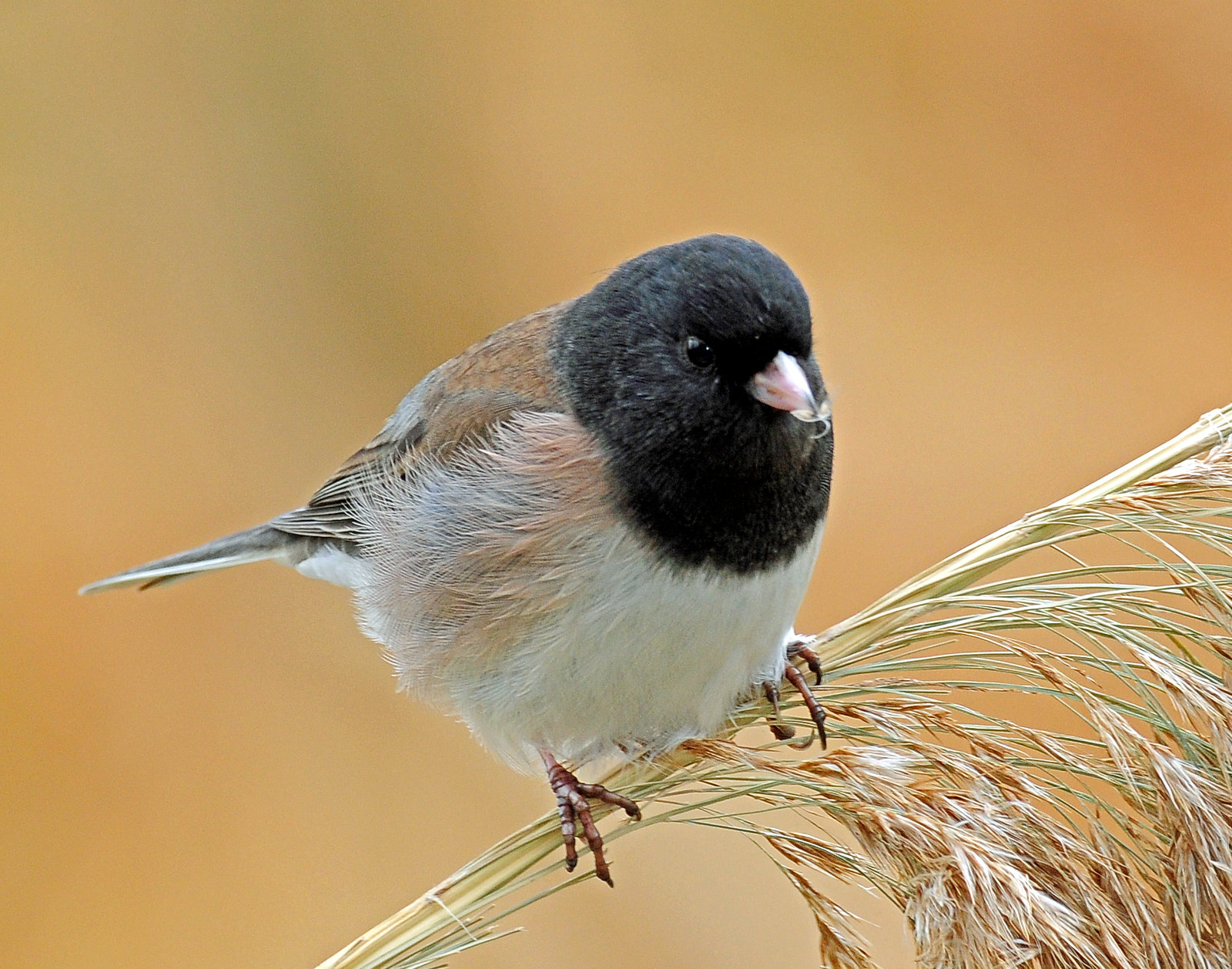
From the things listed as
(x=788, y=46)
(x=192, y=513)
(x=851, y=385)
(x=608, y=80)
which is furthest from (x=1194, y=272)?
(x=192, y=513)

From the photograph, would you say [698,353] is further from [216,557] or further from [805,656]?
[216,557]

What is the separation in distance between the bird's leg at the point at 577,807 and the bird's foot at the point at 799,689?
0.29 metres

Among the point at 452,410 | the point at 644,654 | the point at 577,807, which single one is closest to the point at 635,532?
the point at 644,654

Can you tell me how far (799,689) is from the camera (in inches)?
79.8

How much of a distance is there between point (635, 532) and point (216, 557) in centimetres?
144

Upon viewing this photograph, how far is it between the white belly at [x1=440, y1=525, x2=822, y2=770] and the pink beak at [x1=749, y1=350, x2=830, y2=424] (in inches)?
11.2

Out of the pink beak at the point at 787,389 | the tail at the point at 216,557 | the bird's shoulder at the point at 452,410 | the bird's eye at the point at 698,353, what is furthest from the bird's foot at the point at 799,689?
the tail at the point at 216,557

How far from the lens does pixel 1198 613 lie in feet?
5.01

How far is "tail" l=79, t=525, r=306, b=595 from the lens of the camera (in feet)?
9.34

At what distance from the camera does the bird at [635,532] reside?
1996 mm

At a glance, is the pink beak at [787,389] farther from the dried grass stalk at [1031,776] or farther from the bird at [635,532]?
the dried grass stalk at [1031,776]

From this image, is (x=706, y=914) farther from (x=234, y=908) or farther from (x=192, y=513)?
(x=192, y=513)

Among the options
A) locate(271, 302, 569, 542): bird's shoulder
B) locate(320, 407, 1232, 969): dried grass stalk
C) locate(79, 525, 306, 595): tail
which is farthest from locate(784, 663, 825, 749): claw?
locate(79, 525, 306, 595): tail

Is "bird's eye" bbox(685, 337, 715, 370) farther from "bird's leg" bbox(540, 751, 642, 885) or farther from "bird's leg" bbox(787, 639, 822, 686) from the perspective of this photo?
"bird's leg" bbox(540, 751, 642, 885)
